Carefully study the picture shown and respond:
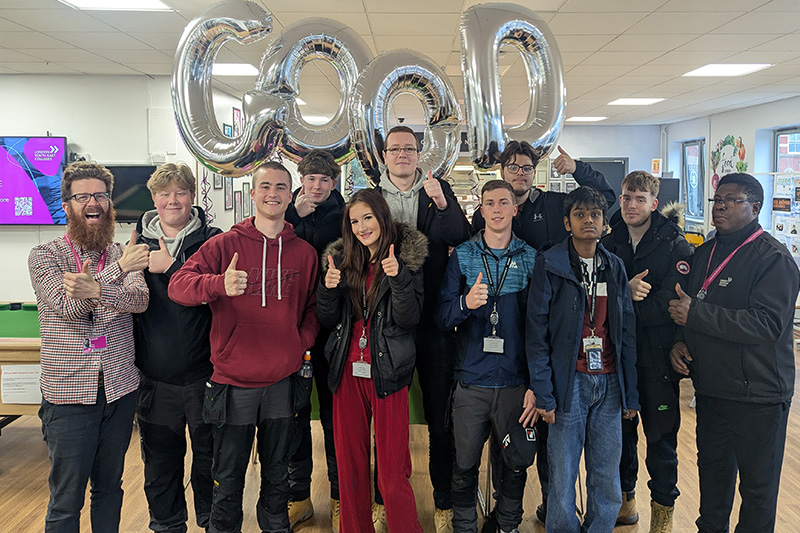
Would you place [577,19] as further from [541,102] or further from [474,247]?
[474,247]

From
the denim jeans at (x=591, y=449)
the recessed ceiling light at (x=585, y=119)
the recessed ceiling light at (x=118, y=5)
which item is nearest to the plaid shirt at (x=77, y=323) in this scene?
A: the denim jeans at (x=591, y=449)

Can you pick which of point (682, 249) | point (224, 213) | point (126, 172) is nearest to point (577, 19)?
point (682, 249)

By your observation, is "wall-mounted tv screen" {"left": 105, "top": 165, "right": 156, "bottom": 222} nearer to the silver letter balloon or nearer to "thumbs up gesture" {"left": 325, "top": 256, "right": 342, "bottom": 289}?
the silver letter balloon

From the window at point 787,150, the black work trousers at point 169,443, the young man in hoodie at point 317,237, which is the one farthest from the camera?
the window at point 787,150

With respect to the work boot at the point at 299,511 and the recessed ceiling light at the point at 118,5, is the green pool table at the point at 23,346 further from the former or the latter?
the recessed ceiling light at the point at 118,5

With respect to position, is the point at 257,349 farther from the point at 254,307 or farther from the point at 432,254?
the point at 432,254

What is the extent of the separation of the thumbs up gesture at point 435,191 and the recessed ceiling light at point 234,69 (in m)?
4.41

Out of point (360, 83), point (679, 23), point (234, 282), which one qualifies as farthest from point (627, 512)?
point (679, 23)

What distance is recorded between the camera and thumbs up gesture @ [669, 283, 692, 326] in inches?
81.6

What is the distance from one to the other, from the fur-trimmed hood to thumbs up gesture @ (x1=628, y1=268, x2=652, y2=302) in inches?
34.8

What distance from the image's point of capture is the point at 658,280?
2.35m

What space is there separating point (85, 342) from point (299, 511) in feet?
4.24

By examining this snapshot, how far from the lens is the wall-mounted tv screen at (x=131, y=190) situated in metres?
5.61

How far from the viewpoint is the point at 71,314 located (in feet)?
5.86
